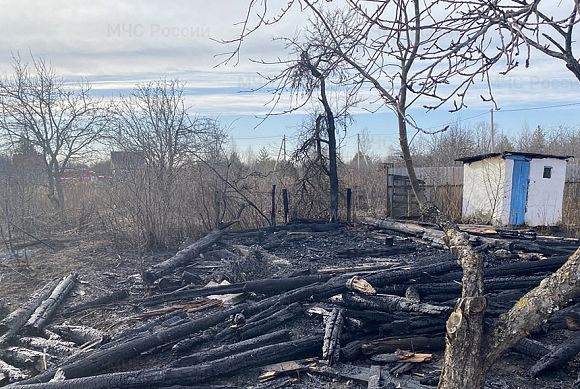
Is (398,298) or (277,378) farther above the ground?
(398,298)

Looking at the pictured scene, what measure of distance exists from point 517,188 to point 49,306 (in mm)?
15832

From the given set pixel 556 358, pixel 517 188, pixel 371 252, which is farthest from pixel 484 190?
pixel 556 358

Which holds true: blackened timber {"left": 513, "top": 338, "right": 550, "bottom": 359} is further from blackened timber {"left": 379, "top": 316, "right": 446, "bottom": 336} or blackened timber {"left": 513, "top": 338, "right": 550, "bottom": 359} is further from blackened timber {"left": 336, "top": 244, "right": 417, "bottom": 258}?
blackened timber {"left": 336, "top": 244, "right": 417, "bottom": 258}

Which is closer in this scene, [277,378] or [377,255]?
[277,378]

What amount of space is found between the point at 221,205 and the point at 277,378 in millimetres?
10378

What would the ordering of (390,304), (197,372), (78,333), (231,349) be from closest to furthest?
1. (197,372)
2. (231,349)
3. (390,304)
4. (78,333)

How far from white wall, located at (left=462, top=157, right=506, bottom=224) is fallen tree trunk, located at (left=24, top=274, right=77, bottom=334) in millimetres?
14438

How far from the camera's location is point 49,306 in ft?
24.0

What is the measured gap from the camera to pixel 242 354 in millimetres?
5004

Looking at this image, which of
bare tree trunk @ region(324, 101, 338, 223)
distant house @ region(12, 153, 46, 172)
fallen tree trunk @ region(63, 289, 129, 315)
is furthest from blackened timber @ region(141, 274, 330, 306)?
distant house @ region(12, 153, 46, 172)

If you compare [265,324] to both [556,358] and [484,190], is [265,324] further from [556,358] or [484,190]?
[484,190]

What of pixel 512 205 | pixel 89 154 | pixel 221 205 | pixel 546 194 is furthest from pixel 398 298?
pixel 89 154

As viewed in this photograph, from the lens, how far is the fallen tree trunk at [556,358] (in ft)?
15.4

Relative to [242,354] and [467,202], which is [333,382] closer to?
[242,354]
